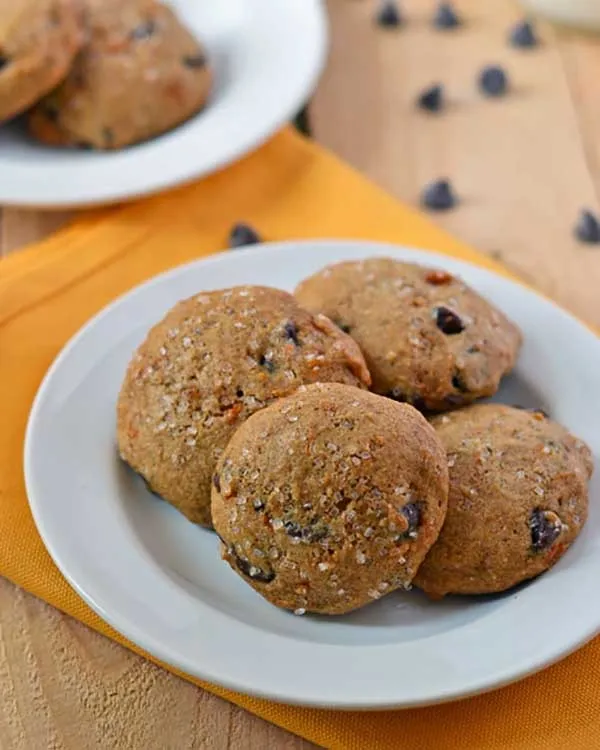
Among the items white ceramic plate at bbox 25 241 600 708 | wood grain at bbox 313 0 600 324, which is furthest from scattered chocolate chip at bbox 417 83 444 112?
white ceramic plate at bbox 25 241 600 708

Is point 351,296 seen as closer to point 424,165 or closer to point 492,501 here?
point 492,501

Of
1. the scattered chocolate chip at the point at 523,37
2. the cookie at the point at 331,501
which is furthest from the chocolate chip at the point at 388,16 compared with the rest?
the cookie at the point at 331,501

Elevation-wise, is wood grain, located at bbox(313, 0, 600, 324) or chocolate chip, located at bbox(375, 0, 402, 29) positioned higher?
chocolate chip, located at bbox(375, 0, 402, 29)

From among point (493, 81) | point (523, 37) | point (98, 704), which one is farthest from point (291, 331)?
point (523, 37)

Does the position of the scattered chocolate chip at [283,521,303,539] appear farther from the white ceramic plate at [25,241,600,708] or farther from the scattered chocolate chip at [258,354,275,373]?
the scattered chocolate chip at [258,354,275,373]

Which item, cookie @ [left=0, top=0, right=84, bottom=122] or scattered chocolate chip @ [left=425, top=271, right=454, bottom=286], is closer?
scattered chocolate chip @ [left=425, top=271, right=454, bottom=286]

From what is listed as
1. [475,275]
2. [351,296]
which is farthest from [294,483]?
[475,275]

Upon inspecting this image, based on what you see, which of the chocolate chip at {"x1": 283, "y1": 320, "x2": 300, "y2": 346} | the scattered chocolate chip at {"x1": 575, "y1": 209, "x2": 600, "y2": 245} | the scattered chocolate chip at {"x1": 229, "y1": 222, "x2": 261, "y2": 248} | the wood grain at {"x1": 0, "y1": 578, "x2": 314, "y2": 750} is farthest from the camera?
the scattered chocolate chip at {"x1": 575, "y1": 209, "x2": 600, "y2": 245}

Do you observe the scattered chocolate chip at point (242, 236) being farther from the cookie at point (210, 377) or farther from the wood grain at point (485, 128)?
the cookie at point (210, 377)

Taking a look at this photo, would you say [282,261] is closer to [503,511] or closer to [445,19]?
[503,511]
